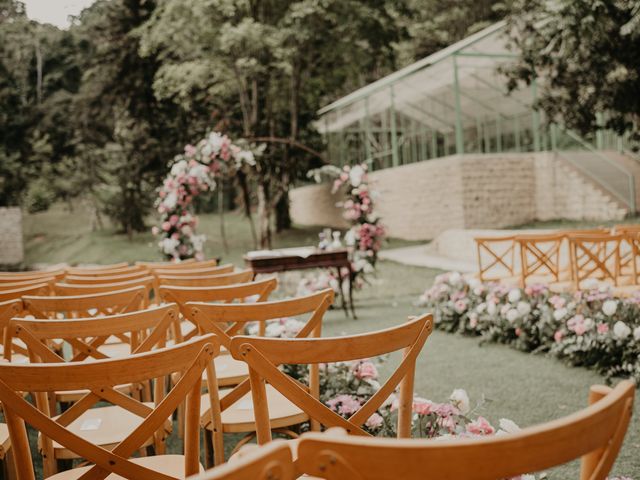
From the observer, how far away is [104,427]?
238cm

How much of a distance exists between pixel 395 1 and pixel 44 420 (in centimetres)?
1678

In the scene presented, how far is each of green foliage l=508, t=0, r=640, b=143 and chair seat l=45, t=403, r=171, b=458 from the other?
726 cm

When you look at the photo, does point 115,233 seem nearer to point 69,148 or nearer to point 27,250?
point 27,250

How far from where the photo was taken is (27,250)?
21016 mm

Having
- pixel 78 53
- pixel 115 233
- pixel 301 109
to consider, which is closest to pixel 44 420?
pixel 301 109

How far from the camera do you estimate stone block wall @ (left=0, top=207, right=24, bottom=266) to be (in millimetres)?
19375

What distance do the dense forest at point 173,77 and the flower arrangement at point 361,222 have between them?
12.0 ft

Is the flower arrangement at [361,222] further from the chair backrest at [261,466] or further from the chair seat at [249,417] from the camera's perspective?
the chair backrest at [261,466]

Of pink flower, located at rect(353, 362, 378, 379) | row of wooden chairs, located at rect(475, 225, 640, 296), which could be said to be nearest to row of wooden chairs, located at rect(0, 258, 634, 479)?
pink flower, located at rect(353, 362, 378, 379)

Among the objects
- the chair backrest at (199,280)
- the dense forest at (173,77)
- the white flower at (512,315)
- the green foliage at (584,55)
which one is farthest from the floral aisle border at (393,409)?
the dense forest at (173,77)

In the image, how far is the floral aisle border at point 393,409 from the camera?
2236 mm

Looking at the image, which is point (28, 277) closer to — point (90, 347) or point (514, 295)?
point (90, 347)

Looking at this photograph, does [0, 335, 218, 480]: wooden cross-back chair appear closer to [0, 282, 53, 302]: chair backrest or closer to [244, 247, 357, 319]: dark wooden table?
[0, 282, 53, 302]: chair backrest

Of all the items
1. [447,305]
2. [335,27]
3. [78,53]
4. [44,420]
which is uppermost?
[78,53]
